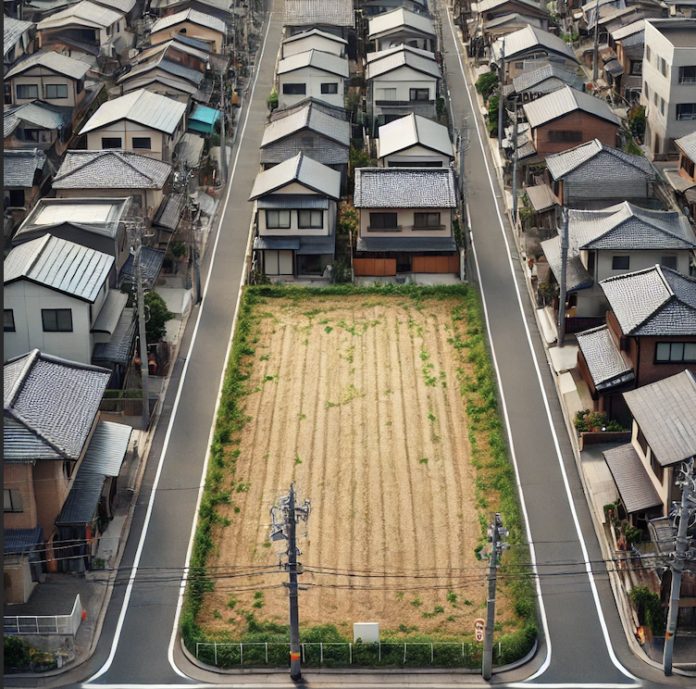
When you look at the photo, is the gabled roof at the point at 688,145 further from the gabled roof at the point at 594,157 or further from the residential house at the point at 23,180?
the residential house at the point at 23,180

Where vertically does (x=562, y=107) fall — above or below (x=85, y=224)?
above

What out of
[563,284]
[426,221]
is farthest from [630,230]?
[426,221]

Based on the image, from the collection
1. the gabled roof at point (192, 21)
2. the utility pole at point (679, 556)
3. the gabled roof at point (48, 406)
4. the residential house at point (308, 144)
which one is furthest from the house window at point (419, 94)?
the utility pole at point (679, 556)

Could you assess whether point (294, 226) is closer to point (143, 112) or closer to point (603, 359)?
point (143, 112)

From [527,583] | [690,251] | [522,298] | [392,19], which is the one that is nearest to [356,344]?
[522,298]

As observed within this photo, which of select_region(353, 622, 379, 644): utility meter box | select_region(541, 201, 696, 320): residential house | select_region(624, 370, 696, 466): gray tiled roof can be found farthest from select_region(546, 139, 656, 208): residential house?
select_region(353, 622, 379, 644): utility meter box

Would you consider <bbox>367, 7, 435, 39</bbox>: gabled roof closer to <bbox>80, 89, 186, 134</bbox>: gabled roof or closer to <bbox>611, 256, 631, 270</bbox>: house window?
<bbox>80, 89, 186, 134</bbox>: gabled roof
